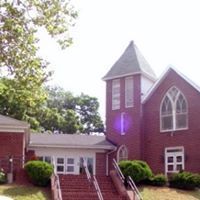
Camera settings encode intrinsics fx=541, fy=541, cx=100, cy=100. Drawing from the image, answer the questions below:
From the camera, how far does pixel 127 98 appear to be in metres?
39.3

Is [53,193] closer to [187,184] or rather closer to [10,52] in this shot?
[187,184]

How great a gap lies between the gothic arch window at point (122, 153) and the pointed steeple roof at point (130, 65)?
5.32m

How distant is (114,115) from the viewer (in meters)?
40.0

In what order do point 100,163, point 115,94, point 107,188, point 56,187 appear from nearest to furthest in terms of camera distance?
point 56,187
point 107,188
point 100,163
point 115,94

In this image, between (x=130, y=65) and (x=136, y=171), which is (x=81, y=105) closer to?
(x=130, y=65)

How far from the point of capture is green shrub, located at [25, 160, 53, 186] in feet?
90.4

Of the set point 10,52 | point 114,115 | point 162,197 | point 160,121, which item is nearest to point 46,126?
point 114,115

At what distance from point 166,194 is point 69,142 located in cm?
1204

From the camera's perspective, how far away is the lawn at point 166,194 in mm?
26641

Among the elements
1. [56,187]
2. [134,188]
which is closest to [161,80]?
[134,188]

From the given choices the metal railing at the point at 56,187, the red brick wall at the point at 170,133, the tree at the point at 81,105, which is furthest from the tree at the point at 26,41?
the tree at the point at 81,105

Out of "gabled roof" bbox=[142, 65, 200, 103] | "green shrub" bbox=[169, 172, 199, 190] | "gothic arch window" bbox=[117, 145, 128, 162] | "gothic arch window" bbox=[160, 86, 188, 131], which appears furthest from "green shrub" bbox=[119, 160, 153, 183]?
"gothic arch window" bbox=[117, 145, 128, 162]

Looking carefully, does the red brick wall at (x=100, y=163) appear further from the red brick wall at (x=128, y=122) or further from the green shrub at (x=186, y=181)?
the green shrub at (x=186, y=181)

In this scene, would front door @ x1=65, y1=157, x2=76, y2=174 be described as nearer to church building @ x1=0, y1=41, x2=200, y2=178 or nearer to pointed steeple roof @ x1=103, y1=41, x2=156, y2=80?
church building @ x1=0, y1=41, x2=200, y2=178
